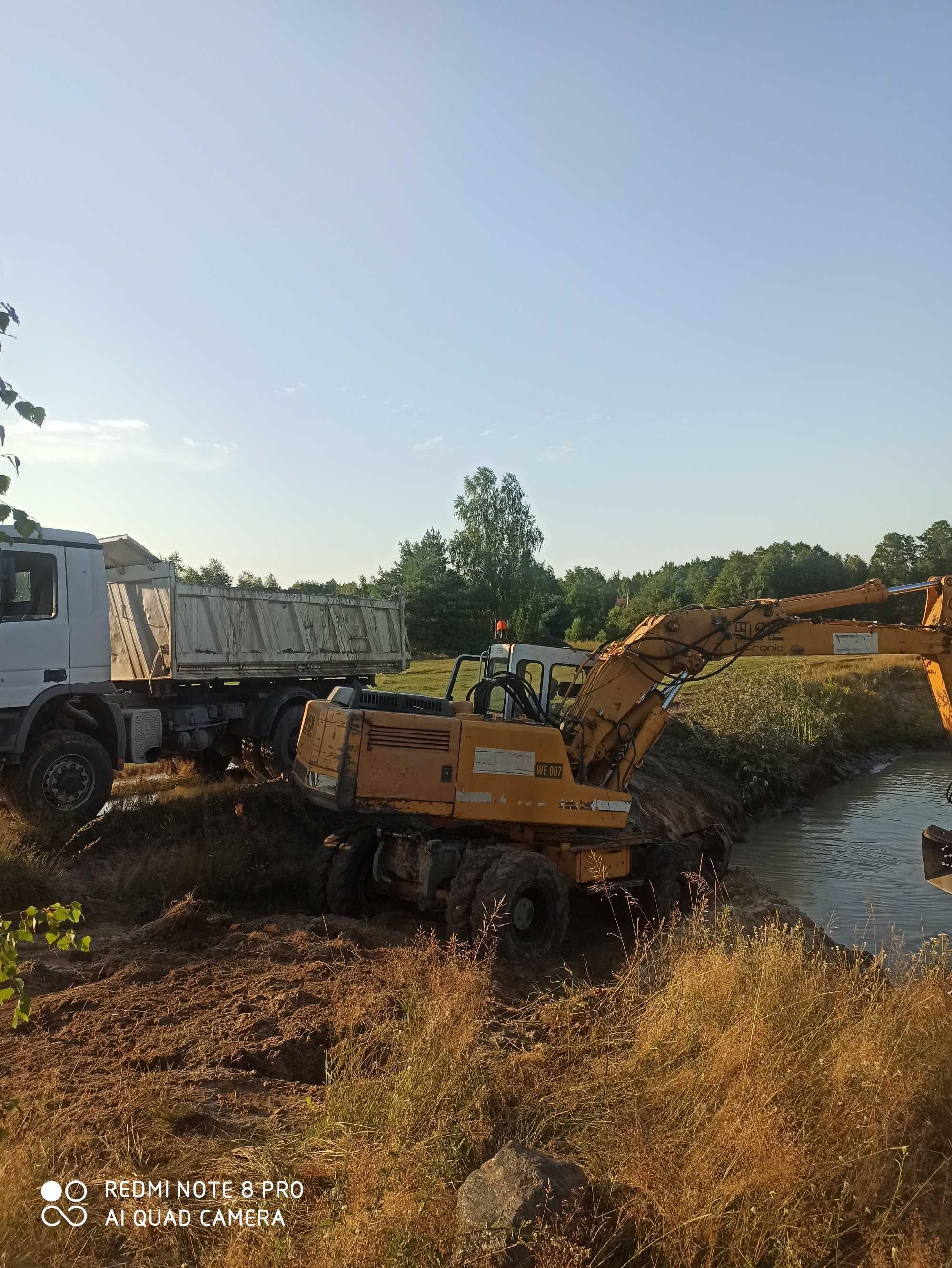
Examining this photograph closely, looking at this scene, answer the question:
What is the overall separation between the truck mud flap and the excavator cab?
3.53 meters

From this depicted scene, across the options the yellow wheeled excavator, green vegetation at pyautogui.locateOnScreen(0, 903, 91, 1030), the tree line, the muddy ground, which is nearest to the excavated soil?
the muddy ground

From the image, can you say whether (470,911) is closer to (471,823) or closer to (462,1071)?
(471,823)

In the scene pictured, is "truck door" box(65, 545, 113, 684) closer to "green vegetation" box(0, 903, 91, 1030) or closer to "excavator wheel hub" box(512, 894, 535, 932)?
"excavator wheel hub" box(512, 894, 535, 932)

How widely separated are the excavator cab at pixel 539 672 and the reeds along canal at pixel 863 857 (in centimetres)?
340

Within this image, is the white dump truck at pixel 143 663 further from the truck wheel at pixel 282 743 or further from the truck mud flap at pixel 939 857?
the truck mud flap at pixel 939 857

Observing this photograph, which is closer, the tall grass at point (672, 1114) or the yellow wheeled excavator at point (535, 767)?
the tall grass at point (672, 1114)

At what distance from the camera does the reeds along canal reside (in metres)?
11.1

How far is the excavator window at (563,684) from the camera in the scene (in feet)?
32.4

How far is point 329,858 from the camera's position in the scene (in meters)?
9.55

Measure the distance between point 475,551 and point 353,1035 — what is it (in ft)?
185

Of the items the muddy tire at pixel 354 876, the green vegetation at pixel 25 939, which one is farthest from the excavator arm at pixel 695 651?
the green vegetation at pixel 25 939

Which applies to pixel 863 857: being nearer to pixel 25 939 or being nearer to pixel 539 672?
pixel 539 672

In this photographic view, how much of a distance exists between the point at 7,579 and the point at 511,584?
Result: 52212 mm

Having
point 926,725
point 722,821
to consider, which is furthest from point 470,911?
point 926,725
